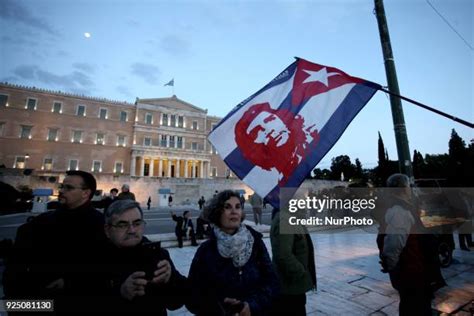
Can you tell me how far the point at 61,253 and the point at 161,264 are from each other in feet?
3.42

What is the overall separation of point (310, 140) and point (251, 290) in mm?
1862

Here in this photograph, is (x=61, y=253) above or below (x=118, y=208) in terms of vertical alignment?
below

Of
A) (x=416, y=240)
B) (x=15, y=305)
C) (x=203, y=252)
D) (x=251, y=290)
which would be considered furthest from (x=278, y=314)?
(x=15, y=305)

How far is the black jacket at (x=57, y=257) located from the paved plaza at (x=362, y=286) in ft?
8.14

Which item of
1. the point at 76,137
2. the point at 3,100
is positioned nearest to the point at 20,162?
the point at 76,137

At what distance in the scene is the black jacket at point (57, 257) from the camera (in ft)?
5.67

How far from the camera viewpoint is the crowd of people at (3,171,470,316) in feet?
5.38

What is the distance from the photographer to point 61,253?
1.95m

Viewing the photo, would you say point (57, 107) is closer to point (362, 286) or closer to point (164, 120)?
point (164, 120)

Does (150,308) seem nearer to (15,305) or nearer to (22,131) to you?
(15,305)

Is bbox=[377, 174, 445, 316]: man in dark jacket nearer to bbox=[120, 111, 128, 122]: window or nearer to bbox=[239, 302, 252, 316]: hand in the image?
bbox=[239, 302, 252, 316]: hand

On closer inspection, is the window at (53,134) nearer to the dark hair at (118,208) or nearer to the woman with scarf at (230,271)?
the dark hair at (118,208)

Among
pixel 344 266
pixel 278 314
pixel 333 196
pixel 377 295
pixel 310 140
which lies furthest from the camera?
pixel 333 196

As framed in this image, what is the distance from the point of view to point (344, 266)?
593 cm
